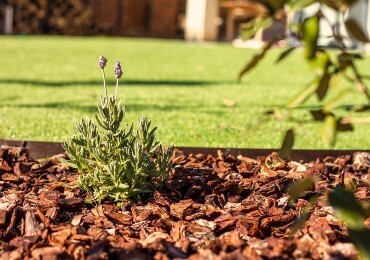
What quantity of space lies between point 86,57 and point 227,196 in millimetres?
9463

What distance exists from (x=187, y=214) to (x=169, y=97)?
4172mm

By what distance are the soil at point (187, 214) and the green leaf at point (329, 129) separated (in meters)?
0.45

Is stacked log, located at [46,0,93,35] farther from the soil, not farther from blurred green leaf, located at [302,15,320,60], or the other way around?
blurred green leaf, located at [302,15,320,60]

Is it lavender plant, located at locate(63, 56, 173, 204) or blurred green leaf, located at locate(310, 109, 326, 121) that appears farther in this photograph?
lavender plant, located at locate(63, 56, 173, 204)

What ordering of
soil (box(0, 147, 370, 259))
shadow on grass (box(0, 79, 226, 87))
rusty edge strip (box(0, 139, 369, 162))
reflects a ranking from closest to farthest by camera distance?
1. soil (box(0, 147, 370, 259))
2. rusty edge strip (box(0, 139, 369, 162))
3. shadow on grass (box(0, 79, 226, 87))

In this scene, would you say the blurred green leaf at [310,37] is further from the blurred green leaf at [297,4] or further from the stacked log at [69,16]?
the stacked log at [69,16]

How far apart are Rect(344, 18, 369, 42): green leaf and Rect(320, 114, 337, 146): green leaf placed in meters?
0.22

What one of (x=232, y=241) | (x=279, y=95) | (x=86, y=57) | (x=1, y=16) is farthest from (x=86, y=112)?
(x=1, y=16)

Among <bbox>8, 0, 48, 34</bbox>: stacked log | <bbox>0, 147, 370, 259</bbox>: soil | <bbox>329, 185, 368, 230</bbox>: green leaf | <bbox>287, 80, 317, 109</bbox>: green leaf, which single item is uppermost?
<bbox>8, 0, 48, 34</bbox>: stacked log

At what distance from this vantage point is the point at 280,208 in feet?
8.65

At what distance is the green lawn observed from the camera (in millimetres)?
4586

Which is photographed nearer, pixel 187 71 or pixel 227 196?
pixel 227 196

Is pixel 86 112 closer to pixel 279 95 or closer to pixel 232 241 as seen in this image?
pixel 279 95

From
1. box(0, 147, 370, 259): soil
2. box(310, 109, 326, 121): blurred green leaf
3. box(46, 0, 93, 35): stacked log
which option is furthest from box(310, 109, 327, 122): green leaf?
box(46, 0, 93, 35): stacked log
